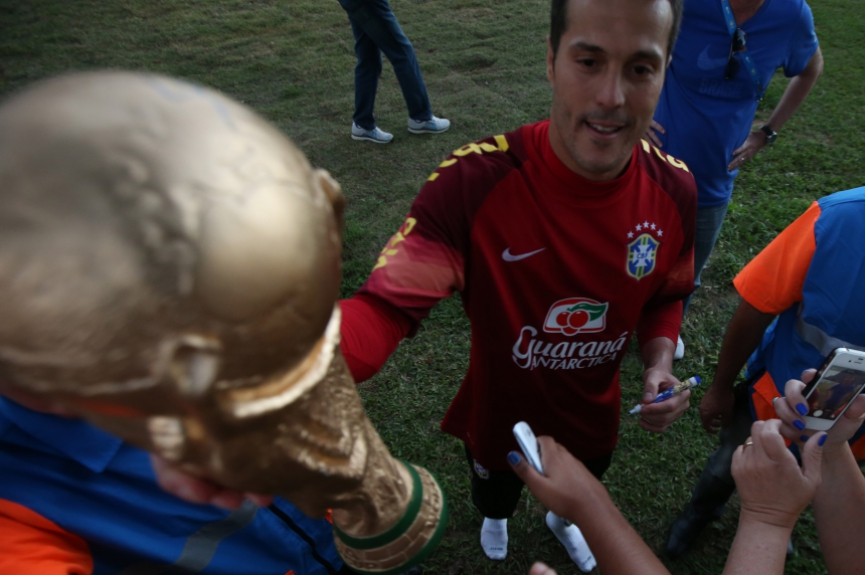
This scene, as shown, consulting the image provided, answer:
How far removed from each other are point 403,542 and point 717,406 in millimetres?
1749

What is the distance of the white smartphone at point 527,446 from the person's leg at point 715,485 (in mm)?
1154

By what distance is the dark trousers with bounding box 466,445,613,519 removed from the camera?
2064mm

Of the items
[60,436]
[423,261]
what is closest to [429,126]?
[423,261]

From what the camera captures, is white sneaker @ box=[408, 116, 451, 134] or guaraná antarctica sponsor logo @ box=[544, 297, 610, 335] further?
white sneaker @ box=[408, 116, 451, 134]

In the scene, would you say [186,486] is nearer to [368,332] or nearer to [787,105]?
[368,332]

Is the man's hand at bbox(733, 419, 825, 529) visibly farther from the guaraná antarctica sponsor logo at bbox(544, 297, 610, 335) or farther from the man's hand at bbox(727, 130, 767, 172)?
the man's hand at bbox(727, 130, 767, 172)

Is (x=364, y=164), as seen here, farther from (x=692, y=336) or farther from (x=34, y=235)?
(x=34, y=235)

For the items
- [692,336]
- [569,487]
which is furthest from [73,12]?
[569,487]

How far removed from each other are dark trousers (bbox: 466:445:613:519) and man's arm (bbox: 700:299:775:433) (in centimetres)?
47

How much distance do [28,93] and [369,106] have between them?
539 centimetres

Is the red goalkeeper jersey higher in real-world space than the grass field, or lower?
higher

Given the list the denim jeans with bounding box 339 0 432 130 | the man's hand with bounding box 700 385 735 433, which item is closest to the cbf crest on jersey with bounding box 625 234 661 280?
the man's hand with bounding box 700 385 735 433

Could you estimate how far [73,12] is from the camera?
9.55 meters

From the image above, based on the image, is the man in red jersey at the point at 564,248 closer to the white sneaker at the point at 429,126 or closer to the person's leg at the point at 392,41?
the person's leg at the point at 392,41
